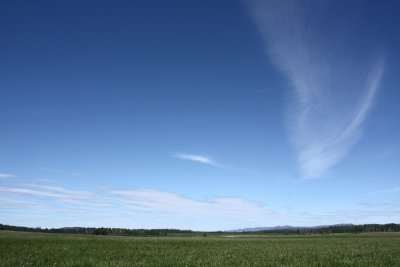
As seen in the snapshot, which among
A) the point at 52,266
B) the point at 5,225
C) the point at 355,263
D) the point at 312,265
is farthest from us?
the point at 5,225

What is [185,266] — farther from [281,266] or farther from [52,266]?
[52,266]

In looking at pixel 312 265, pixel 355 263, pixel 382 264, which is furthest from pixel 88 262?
pixel 382 264

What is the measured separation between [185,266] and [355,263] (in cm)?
1084

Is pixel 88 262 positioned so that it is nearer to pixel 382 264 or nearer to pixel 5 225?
pixel 382 264

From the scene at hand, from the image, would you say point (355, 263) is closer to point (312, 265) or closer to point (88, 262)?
point (312, 265)

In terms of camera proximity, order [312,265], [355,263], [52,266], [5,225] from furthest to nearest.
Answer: [5,225]
[355,263]
[312,265]
[52,266]

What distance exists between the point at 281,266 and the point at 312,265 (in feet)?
7.72

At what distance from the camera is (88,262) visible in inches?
835

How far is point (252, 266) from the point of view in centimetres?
2011

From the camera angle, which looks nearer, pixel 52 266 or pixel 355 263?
pixel 52 266

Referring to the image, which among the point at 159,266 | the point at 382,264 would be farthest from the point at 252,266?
the point at 382,264

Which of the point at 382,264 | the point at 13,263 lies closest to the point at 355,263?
the point at 382,264

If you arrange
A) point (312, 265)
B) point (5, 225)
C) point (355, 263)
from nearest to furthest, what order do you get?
1. point (312, 265)
2. point (355, 263)
3. point (5, 225)

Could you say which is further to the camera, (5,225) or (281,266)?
(5,225)
